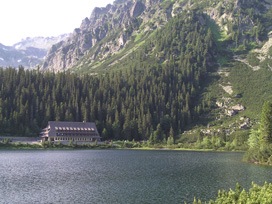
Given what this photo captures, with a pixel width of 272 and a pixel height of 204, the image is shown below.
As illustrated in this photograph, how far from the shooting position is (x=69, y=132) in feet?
533

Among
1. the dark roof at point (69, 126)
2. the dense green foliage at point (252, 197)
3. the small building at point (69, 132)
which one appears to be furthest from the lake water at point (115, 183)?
the dark roof at point (69, 126)

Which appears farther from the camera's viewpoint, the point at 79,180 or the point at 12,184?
the point at 79,180

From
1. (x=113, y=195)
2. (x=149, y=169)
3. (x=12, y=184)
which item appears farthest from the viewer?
(x=149, y=169)

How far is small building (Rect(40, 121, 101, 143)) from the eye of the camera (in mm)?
155625

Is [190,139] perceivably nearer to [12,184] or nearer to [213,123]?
[213,123]

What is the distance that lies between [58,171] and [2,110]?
119m

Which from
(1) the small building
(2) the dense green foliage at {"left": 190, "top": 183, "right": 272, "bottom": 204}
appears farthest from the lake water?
(1) the small building

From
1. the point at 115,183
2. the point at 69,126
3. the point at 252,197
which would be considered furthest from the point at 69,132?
the point at 252,197

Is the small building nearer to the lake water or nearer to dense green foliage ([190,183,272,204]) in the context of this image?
the lake water

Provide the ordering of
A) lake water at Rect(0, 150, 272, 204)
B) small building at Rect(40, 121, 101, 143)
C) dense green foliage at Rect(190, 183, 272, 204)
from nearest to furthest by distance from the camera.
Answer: dense green foliage at Rect(190, 183, 272, 204) → lake water at Rect(0, 150, 272, 204) → small building at Rect(40, 121, 101, 143)

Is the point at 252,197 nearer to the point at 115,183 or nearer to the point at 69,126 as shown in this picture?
the point at 115,183

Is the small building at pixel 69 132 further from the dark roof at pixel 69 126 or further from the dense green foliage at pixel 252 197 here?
the dense green foliage at pixel 252 197

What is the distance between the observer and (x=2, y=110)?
166 m

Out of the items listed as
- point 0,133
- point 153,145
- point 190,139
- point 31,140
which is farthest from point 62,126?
point 190,139
